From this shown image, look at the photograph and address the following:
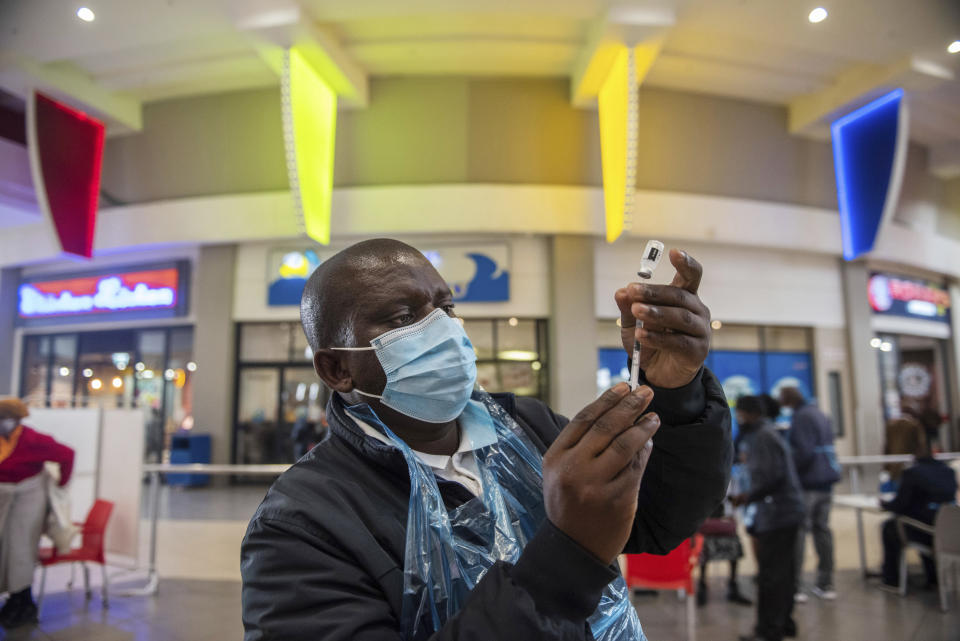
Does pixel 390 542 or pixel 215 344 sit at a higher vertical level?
pixel 215 344

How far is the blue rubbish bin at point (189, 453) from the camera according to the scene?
10328mm

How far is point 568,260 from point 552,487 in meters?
9.60

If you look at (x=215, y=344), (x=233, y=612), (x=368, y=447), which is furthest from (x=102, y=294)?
(x=368, y=447)

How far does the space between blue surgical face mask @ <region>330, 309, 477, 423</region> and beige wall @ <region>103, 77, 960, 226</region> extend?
30.5ft

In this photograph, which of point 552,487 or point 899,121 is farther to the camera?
point 899,121

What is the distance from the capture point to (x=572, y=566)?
74 centimetres

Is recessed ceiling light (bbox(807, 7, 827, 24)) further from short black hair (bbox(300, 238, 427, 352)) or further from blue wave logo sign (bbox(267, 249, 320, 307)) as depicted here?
short black hair (bbox(300, 238, 427, 352))

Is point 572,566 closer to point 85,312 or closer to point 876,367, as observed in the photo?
point 876,367

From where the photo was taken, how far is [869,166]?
9961mm

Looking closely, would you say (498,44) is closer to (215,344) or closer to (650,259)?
(215,344)

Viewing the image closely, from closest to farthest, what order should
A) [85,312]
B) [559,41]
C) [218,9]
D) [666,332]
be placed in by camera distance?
[666,332] < [218,9] < [559,41] < [85,312]

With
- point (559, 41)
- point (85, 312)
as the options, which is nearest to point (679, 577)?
point (559, 41)

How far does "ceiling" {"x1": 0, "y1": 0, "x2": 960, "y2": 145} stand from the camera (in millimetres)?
8047

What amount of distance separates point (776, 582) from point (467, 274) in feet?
23.6
